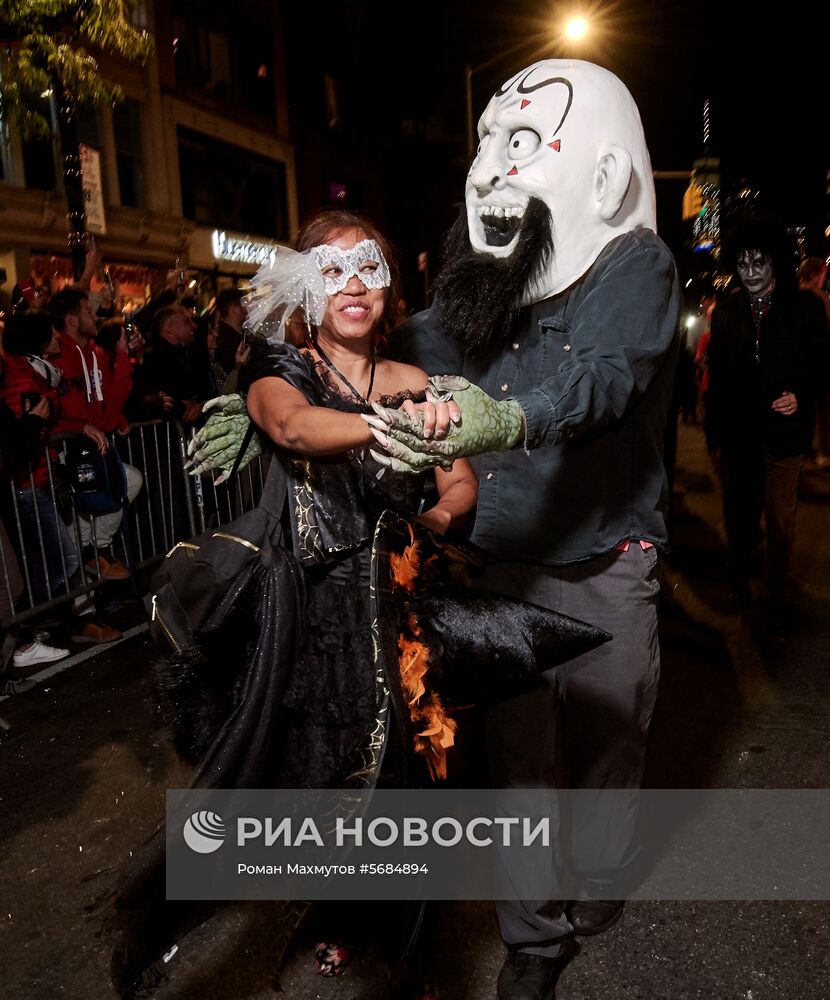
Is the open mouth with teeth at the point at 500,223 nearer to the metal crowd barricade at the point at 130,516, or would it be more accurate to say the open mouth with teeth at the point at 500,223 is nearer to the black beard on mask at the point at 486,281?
the black beard on mask at the point at 486,281

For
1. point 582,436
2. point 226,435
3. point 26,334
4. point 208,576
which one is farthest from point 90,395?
point 582,436

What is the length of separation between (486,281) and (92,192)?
13359 millimetres

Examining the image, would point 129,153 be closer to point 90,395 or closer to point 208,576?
point 90,395

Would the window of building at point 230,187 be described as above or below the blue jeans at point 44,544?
above

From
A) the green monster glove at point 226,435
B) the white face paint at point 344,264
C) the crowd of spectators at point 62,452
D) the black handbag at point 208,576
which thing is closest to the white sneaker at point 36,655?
the crowd of spectators at point 62,452

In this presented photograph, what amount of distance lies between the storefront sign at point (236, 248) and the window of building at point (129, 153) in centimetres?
249

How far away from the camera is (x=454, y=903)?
2633mm

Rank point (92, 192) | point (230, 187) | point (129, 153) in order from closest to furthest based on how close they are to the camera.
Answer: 1. point (92, 192)
2. point (129, 153)
3. point (230, 187)

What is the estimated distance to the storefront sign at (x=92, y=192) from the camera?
13085 millimetres

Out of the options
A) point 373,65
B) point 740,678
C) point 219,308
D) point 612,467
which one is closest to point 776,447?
point 740,678

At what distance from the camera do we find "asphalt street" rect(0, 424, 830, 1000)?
229cm

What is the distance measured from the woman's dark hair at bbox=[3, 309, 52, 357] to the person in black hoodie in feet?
13.8

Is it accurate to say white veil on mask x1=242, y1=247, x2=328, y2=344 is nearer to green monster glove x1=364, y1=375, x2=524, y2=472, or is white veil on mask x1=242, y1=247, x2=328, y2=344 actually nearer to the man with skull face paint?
the man with skull face paint

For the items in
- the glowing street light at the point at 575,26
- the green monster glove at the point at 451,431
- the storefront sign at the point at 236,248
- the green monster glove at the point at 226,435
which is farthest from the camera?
the storefront sign at the point at 236,248
